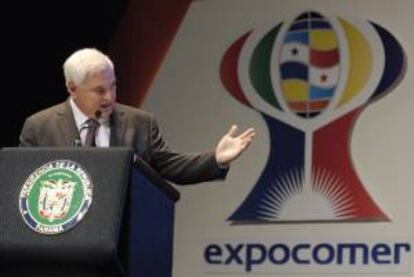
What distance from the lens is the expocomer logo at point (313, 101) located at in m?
4.31

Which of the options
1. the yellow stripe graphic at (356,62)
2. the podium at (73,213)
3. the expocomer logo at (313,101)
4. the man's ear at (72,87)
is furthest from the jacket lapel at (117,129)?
the yellow stripe graphic at (356,62)

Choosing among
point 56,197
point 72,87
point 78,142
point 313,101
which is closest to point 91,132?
point 78,142

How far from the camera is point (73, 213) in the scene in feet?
6.57

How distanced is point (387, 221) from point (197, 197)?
959 mm

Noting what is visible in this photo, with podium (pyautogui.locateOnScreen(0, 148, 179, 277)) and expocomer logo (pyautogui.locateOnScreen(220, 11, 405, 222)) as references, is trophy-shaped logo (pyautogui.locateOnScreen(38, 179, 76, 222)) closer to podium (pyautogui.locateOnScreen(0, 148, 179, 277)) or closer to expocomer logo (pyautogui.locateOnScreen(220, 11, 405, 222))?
podium (pyautogui.locateOnScreen(0, 148, 179, 277))

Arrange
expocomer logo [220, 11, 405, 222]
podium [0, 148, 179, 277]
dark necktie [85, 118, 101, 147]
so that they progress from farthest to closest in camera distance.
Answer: expocomer logo [220, 11, 405, 222], dark necktie [85, 118, 101, 147], podium [0, 148, 179, 277]

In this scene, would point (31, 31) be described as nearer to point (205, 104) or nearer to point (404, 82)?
point (205, 104)

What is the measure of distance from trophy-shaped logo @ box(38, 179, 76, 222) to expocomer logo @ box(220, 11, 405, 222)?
96.4 inches

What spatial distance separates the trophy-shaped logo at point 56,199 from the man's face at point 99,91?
1.10ft

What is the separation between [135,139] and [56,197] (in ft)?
1.32

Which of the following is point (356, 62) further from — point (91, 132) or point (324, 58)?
point (91, 132)

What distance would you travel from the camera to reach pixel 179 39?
15.9 ft

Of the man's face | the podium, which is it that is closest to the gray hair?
the man's face

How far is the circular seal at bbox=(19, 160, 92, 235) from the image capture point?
2.00 m
